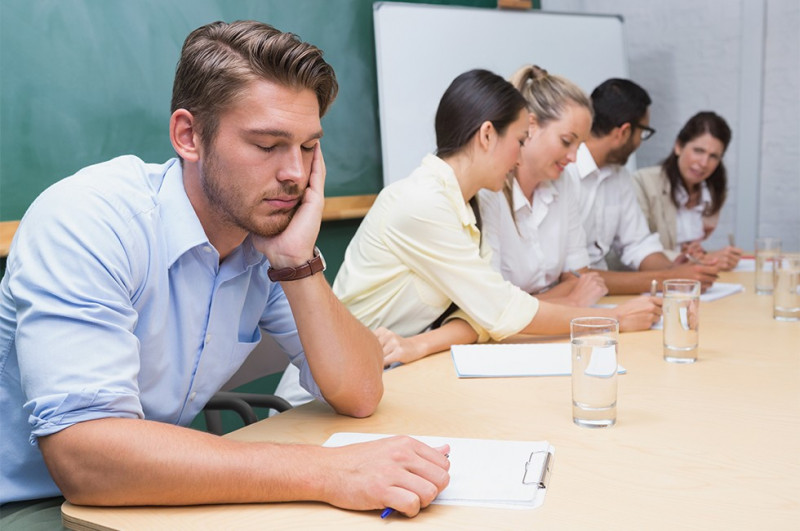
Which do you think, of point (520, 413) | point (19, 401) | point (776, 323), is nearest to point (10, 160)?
point (19, 401)

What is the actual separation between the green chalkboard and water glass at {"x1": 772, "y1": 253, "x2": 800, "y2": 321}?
72.0 inches

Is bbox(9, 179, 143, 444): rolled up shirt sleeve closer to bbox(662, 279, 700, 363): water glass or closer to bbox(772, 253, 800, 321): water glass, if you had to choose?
bbox(662, 279, 700, 363): water glass

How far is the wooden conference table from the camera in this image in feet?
2.93

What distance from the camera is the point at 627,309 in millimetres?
1907

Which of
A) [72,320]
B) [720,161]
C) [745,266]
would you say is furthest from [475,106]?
[720,161]

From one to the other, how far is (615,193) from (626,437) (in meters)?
2.03

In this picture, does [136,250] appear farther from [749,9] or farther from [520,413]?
[749,9]

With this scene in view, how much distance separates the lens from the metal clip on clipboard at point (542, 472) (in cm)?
96

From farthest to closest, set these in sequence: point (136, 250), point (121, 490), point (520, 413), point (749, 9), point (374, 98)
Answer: point (749, 9)
point (374, 98)
point (520, 413)
point (136, 250)
point (121, 490)

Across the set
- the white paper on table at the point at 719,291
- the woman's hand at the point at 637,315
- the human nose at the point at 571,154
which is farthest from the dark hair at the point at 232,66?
the white paper on table at the point at 719,291

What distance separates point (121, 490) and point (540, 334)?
46.3 inches

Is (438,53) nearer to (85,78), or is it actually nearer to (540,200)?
(540,200)

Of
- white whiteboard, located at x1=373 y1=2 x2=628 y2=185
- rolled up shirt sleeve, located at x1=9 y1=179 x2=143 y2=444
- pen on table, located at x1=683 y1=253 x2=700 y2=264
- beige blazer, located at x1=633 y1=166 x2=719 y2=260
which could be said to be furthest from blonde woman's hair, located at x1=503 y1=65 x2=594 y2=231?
rolled up shirt sleeve, located at x1=9 y1=179 x2=143 y2=444

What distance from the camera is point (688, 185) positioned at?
11.5 feet
